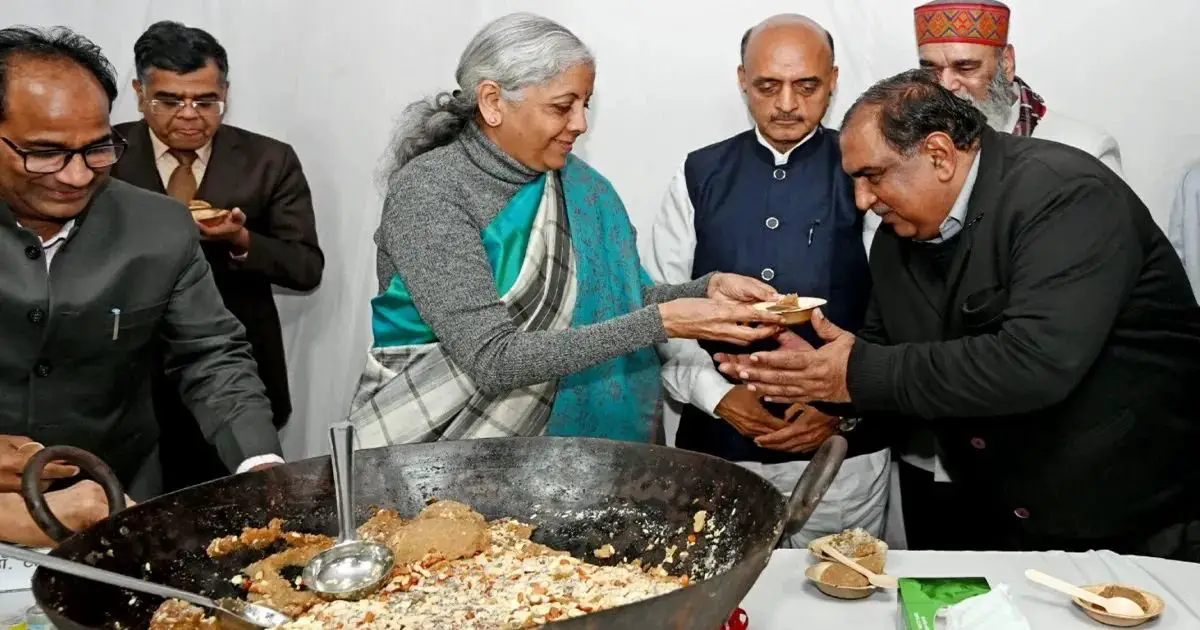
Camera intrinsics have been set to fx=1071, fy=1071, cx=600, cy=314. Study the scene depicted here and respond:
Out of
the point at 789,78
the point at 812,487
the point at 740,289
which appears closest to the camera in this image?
the point at 812,487

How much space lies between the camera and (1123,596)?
1769mm

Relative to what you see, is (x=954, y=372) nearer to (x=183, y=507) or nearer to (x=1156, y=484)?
(x=1156, y=484)

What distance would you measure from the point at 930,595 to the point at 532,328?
3.79ft

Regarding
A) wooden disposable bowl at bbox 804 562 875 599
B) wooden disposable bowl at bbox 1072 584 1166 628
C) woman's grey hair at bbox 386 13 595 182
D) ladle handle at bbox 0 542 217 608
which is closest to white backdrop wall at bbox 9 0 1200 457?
woman's grey hair at bbox 386 13 595 182

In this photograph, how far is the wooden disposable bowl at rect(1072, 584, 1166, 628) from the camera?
1.71 metres

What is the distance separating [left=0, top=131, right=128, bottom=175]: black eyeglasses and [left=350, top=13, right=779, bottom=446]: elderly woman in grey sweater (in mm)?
619

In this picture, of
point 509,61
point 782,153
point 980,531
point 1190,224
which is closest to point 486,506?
point 509,61

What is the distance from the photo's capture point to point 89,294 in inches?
88.4

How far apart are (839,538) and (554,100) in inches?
46.9

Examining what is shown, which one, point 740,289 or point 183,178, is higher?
point 183,178

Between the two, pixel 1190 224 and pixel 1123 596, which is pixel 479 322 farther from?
pixel 1190 224

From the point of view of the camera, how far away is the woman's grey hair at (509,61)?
2490mm

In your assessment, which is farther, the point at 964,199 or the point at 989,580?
the point at 964,199

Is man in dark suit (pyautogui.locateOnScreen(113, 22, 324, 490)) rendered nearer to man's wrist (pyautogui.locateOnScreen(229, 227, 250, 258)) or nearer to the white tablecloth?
man's wrist (pyautogui.locateOnScreen(229, 227, 250, 258))
